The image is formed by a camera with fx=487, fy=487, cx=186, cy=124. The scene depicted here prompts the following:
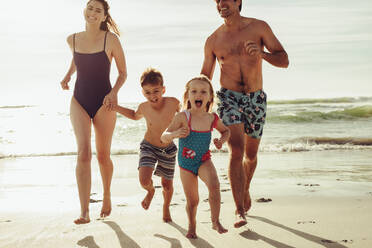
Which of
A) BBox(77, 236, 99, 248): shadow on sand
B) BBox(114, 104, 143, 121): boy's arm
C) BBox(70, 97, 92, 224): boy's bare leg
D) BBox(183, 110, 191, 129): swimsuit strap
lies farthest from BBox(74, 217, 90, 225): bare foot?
BBox(183, 110, 191, 129): swimsuit strap

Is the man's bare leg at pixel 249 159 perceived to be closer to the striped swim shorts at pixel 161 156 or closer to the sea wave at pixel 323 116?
the striped swim shorts at pixel 161 156

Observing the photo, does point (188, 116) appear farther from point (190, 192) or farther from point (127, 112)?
point (127, 112)

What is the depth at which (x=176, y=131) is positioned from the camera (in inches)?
173

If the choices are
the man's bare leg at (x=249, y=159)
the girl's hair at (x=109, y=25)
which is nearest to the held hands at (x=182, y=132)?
the man's bare leg at (x=249, y=159)

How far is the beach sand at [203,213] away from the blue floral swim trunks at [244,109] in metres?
1.08

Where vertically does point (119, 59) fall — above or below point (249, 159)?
above

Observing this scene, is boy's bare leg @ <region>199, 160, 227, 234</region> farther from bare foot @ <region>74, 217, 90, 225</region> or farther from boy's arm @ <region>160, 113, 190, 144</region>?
bare foot @ <region>74, 217, 90, 225</region>

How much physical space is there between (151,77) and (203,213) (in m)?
1.87

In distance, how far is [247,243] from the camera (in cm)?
453

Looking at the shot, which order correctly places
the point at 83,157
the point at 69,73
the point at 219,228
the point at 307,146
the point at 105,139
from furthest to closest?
the point at 307,146
the point at 69,73
the point at 105,139
the point at 83,157
the point at 219,228

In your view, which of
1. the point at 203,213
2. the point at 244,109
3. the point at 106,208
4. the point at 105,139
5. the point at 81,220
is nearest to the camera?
the point at 81,220

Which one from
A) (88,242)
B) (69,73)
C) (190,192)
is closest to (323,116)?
(69,73)

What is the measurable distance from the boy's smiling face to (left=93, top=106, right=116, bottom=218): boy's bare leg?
54 centimetres

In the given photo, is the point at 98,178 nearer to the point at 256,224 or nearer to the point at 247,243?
the point at 256,224
